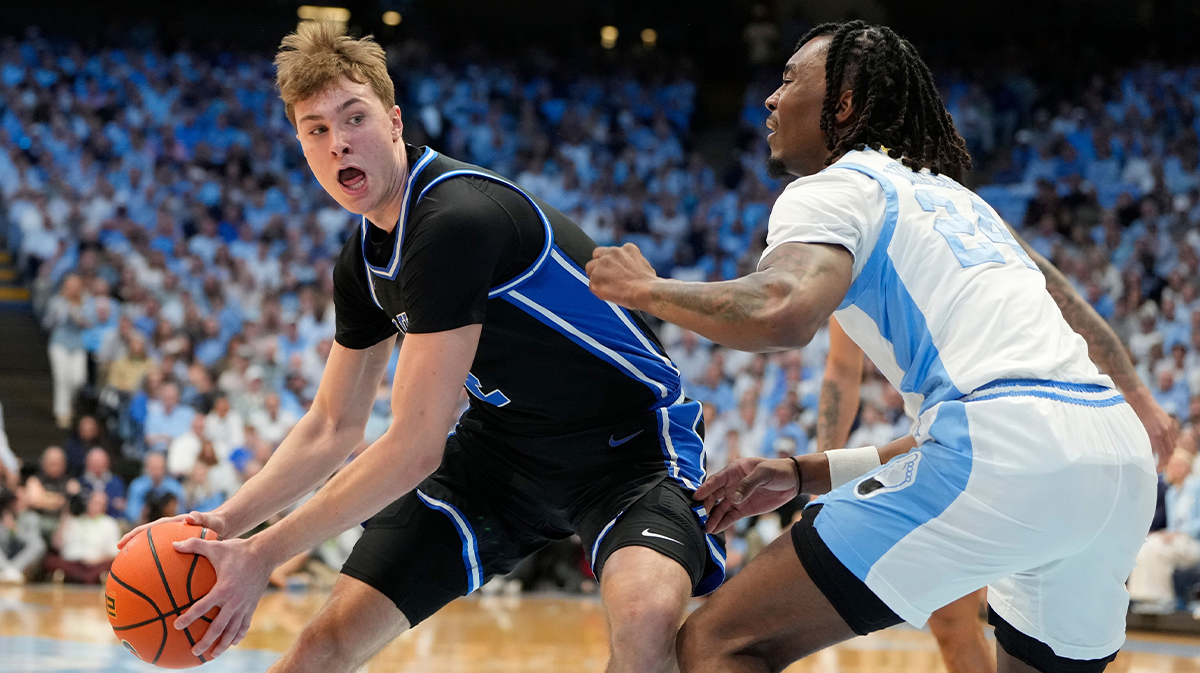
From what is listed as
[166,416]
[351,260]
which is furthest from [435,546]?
[166,416]

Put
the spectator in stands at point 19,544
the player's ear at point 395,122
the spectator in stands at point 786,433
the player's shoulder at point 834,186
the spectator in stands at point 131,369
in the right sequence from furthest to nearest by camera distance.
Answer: the spectator in stands at point 131,369, the spectator in stands at point 786,433, the spectator in stands at point 19,544, the player's ear at point 395,122, the player's shoulder at point 834,186

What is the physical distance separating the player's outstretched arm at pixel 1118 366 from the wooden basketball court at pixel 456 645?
4067 millimetres

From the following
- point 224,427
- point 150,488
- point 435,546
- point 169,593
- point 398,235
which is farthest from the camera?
point 224,427

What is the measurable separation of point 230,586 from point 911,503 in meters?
1.77

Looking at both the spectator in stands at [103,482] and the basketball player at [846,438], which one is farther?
the spectator in stands at [103,482]

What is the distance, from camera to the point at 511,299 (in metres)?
3.47

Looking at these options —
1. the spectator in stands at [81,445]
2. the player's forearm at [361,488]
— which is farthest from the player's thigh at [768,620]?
the spectator in stands at [81,445]

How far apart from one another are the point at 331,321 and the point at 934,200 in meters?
12.4

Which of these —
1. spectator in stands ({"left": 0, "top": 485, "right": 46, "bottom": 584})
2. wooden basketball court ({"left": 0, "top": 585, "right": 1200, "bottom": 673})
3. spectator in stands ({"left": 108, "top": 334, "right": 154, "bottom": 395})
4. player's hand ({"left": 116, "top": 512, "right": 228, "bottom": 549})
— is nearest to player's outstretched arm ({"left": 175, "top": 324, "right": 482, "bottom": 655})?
player's hand ({"left": 116, "top": 512, "right": 228, "bottom": 549})

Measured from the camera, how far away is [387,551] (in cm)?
360

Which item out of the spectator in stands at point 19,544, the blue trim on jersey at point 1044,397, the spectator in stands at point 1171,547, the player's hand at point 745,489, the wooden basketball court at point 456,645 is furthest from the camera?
the spectator in stands at point 19,544

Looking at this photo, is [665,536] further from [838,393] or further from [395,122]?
[838,393]

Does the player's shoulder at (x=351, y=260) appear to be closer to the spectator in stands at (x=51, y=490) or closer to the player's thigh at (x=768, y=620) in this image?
the player's thigh at (x=768, y=620)

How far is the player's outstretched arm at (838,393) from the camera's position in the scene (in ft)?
15.8
